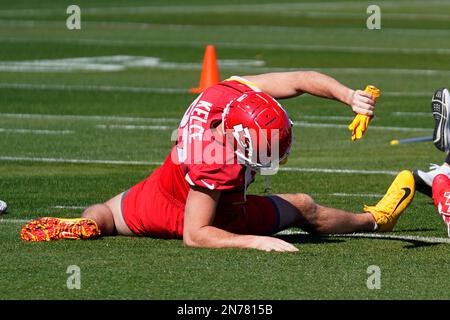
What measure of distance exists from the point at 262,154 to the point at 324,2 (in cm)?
4369

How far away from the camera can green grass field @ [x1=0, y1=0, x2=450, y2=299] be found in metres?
7.55

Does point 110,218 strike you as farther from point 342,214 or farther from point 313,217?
point 342,214

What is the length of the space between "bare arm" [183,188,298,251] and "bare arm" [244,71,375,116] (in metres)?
0.84

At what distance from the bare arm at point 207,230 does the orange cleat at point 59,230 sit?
2.41ft

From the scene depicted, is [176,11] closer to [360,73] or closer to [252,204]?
[360,73]

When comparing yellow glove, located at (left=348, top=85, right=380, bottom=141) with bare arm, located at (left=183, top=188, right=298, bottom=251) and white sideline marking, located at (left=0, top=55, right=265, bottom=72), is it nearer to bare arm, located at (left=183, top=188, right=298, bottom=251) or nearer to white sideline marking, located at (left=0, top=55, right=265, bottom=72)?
bare arm, located at (left=183, top=188, right=298, bottom=251)

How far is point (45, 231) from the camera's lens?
883cm

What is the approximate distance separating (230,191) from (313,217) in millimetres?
817

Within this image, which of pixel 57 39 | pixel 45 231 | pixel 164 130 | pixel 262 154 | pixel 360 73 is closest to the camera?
pixel 262 154

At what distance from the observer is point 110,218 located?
909cm

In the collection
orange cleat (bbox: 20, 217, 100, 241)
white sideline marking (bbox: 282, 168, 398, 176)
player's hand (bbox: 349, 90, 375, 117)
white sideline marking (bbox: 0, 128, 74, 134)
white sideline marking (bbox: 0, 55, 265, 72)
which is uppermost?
player's hand (bbox: 349, 90, 375, 117)

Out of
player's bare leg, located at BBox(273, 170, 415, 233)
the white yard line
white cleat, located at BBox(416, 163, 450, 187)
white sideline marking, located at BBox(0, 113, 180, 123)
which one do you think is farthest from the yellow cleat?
white sideline marking, located at BBox(0, 113, 180, 123)
